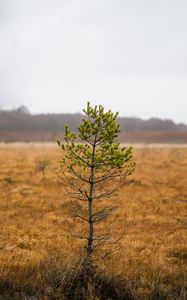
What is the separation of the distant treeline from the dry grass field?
70.9 meters

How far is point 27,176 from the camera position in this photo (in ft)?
56.1

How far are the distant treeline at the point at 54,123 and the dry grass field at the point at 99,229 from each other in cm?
7093

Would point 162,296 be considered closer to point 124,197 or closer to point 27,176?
point 124,197

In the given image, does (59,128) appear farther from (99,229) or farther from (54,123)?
(99,229)

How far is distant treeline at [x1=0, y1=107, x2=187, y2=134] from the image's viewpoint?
87.8 m

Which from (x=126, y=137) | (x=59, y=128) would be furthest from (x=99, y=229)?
(x=59, y=128)

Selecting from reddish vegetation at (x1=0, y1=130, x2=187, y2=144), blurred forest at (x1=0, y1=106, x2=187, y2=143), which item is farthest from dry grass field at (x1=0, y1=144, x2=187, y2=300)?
blurred forest at (x1=0, y1=106, x2=187, y2=143)

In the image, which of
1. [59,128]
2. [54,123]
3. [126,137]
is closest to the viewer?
[126,137]

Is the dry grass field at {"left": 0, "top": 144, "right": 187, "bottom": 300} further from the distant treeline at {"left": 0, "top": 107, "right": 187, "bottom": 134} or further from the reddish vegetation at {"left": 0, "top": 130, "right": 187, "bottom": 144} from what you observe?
the distant treeline at {"left": 0, "top": 107, "right": 187, "bottom": 134}

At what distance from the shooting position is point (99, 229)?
9.05 metres

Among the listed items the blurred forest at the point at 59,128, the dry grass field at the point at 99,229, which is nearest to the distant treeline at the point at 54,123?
the blurred forest at the point at 59,128

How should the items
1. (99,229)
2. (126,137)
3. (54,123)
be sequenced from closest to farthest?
(99,229) → (126,137) → (54,123)

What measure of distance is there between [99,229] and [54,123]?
84.1m

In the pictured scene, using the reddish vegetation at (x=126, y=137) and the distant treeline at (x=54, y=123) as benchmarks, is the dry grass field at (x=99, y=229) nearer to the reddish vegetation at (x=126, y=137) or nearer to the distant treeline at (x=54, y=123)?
the reddish vegetation at (x=126, y=137)
